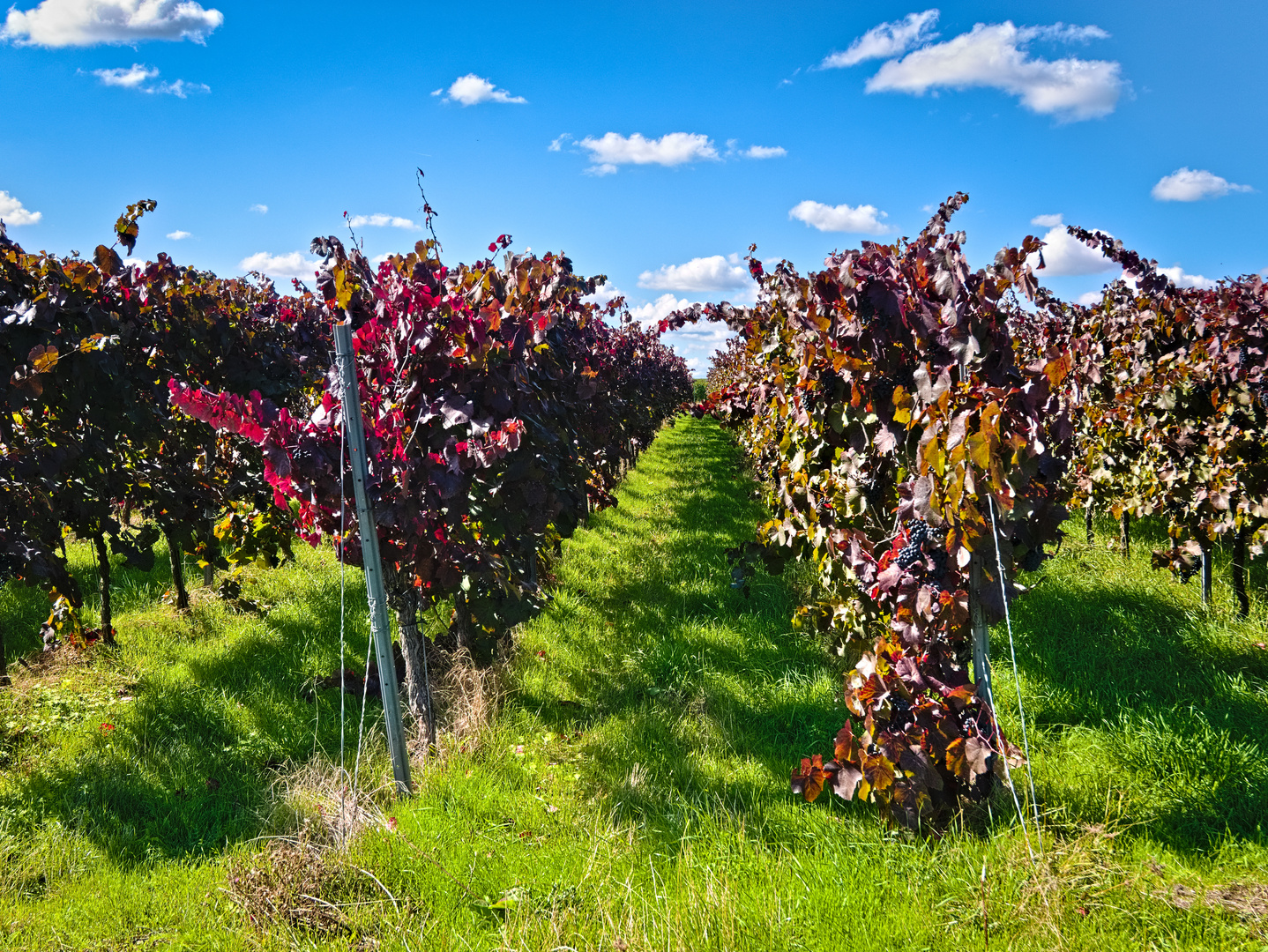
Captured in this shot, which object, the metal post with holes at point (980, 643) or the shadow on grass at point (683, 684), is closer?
the metal post with holes at point (980, 643)

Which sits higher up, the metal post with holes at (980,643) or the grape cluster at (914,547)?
the grape cluster at (914,547)

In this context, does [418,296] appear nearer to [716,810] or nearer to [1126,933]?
[716,810]

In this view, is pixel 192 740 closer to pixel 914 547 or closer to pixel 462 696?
pixel 462 696

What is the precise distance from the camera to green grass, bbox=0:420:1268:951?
2.46 metres

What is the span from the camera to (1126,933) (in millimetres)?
2252

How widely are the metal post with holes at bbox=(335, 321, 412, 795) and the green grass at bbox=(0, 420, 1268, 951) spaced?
296mm

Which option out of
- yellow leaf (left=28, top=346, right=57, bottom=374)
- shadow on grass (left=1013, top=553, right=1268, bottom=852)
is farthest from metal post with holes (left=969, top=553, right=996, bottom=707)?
yellow leaf (left=28, top=346, right=57, bottom=374)

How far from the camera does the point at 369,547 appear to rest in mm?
3186

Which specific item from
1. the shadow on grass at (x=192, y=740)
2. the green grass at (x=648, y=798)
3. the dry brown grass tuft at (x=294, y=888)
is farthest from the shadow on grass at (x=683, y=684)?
the shadow on grass at (x=192, y=740)

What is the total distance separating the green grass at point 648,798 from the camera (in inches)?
96.7

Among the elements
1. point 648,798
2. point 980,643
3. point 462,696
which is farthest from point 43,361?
point 980,643

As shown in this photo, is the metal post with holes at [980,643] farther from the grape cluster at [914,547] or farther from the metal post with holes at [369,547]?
the metal post with holes at [369,547]

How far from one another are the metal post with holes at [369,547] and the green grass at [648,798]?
0.97 feet

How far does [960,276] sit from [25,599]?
7.21 metres
